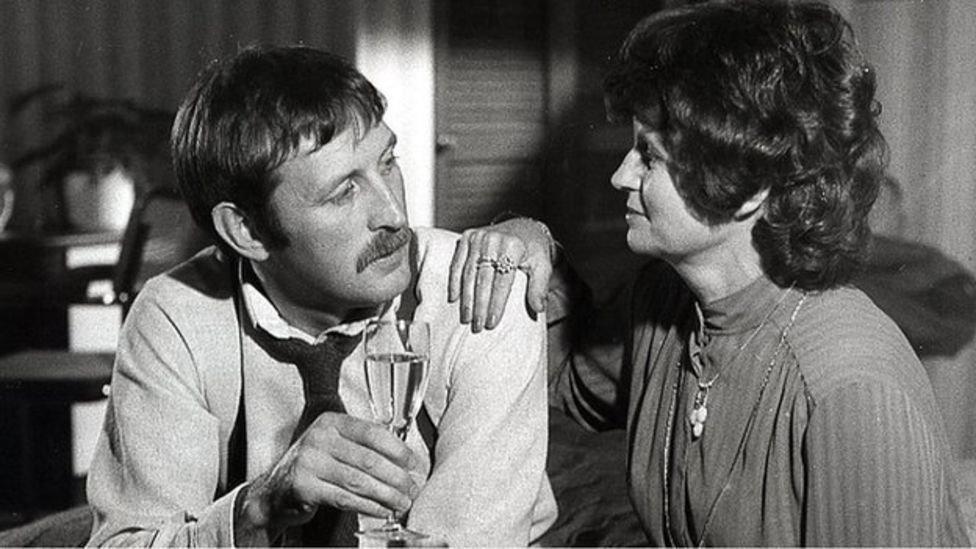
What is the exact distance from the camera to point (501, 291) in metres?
1.25

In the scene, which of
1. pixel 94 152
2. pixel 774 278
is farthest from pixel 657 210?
pixel 94 152

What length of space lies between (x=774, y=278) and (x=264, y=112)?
554 mm

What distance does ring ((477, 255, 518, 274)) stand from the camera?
126 centimetres

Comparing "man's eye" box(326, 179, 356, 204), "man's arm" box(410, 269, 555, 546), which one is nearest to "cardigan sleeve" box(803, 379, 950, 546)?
"man's arm" box(410, 269, 555, 546)

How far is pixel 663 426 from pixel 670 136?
13.4 inches

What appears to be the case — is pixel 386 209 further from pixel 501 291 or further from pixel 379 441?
pixel 379 441

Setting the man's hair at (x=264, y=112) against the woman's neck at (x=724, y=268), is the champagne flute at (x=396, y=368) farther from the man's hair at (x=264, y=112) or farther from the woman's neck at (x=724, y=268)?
the woman's neck at (x=724, y=268)

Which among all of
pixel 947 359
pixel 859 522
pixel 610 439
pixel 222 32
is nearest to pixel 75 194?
pixel 222 32

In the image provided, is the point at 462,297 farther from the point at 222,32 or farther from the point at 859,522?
the point at 222,32

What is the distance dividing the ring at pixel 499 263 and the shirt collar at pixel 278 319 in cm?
10

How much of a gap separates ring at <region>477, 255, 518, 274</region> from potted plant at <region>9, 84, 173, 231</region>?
2.60 metres

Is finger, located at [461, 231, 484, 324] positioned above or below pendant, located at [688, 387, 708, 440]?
above

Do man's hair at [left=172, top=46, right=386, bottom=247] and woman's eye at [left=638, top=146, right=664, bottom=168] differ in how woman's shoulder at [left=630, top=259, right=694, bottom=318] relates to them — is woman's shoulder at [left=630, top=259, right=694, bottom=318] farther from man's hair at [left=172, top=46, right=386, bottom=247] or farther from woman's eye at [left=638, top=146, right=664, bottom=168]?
man's hair at [left=172, top=46, right=386, bottom=247]

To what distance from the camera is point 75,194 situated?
12.4 ft
